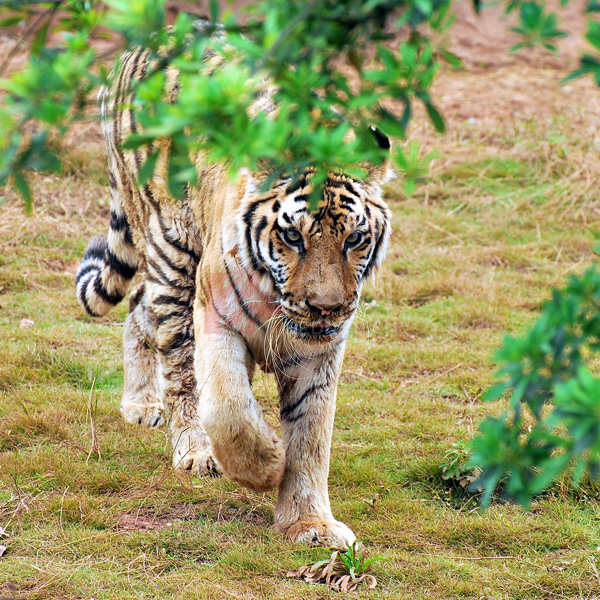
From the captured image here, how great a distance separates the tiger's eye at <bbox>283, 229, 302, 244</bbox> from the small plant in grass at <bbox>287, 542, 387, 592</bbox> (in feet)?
3.56

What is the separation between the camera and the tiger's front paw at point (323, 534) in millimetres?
2961

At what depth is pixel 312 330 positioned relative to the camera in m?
2.91

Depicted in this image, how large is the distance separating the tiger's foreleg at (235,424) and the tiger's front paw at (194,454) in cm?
59

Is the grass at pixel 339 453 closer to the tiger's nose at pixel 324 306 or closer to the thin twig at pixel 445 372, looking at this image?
the thin twig at pixel 445 372

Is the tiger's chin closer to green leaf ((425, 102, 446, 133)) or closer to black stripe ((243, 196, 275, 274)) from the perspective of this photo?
black stripe ((243, 196, 275, 274))

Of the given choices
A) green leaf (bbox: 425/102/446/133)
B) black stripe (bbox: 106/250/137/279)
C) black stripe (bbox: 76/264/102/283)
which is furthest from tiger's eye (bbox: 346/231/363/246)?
black stripe (bbox: 76/264/102/283)

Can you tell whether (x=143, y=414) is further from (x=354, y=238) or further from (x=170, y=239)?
(x=354, y=238)

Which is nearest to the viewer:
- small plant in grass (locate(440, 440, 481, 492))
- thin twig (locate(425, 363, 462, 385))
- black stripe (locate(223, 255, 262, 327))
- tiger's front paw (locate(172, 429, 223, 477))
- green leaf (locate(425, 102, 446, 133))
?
green leaf (locate(425, 102, 446, 133))

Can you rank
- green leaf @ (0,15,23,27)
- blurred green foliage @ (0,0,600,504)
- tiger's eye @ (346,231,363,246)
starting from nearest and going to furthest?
blurred green foliage @ (0,0,600,504), green leaf @ (0,15,23,27), tiger's eye @ (346,231,363,246)

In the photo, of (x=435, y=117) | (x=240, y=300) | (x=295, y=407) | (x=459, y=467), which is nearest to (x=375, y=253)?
(x=240, y=300)

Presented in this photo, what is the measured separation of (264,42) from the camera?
4.04ft

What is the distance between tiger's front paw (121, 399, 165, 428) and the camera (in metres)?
4.07

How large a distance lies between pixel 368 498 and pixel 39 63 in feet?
8.60

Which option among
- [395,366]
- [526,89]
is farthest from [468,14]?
[395,366]
